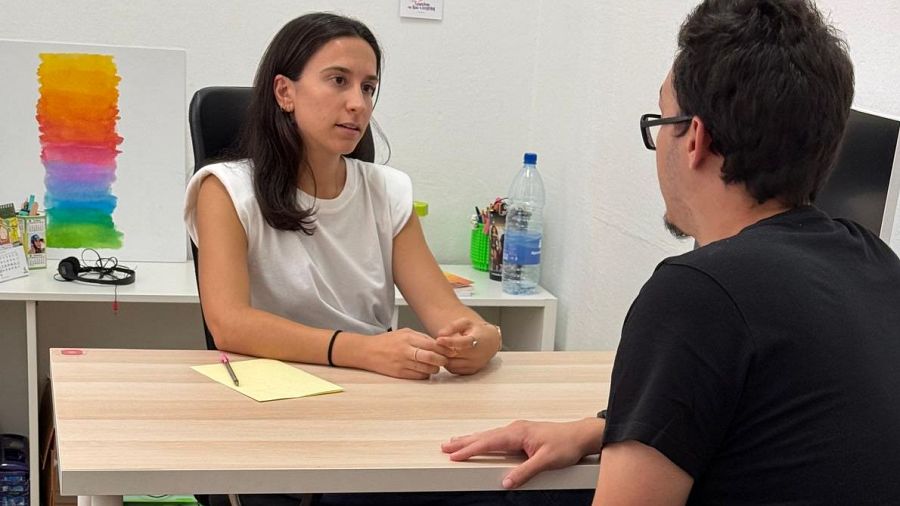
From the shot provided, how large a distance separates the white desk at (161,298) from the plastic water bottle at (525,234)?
0.16 feet

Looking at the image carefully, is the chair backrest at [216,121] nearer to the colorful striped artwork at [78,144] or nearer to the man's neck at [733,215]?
the colorful striped artwork at [78,144]

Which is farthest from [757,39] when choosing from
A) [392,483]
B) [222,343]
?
[222,343]

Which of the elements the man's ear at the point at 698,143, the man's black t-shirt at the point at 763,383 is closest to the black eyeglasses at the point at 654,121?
the man's ear at the point at 698,143

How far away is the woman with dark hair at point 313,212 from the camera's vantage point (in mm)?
1825

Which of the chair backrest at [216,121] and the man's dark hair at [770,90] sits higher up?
the man's dark hair at [770,90]

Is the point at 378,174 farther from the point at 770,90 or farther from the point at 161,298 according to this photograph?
the point at 770,90

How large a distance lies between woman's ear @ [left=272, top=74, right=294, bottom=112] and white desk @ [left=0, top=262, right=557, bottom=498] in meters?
0.84

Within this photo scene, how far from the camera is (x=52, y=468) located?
2.76 meters

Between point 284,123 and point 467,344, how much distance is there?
624 mm

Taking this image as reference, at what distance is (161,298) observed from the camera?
263 centimetres

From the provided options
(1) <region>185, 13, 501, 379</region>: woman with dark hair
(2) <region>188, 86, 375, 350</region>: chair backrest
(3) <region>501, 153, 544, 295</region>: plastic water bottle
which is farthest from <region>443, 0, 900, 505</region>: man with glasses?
(3) <region>501, 153, 544, 295</region>: plastic water bottle

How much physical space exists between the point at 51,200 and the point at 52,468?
2.47ft

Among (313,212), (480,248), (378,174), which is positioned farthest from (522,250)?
(313,212)

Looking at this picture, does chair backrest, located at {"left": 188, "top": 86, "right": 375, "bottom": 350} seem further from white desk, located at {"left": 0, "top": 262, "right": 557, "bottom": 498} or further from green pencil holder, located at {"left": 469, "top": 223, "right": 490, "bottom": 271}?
green pencil holder, located at {"left": 469, "top": 223, "right": 490, "bottom": 271}
